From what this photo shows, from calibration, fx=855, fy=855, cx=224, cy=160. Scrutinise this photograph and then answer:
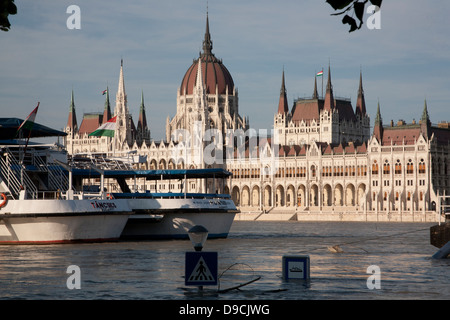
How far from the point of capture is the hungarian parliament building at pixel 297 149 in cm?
13925

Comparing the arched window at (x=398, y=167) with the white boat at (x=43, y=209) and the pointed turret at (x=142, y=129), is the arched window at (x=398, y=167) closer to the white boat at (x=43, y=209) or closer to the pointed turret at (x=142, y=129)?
the pointed turret at (x=142, y=129)

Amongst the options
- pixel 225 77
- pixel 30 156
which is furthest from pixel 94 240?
pixel 225 77

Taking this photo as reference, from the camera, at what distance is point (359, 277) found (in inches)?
1045

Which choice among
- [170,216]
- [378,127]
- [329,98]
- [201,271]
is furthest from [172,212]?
[329,98]

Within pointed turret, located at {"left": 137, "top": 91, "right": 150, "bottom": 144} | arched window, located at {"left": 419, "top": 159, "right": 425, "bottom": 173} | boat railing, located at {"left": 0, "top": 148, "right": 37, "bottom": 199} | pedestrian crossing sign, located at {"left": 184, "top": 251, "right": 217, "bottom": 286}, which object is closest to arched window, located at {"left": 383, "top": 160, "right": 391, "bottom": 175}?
arched window, located at {"left": 419, "top": 159, "right": 425, "bottom": 173}

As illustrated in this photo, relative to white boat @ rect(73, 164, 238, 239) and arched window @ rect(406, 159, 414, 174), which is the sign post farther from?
arched window @ rect(406, 159, 414, 174)

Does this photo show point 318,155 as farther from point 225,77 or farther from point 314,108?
point 225,77

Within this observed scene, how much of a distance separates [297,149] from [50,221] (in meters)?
119

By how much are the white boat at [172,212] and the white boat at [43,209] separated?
2.74 meters

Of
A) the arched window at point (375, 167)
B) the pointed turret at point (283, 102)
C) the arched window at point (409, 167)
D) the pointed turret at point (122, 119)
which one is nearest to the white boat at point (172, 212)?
the arched window at point (409, 167)

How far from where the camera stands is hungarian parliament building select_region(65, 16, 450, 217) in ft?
457
